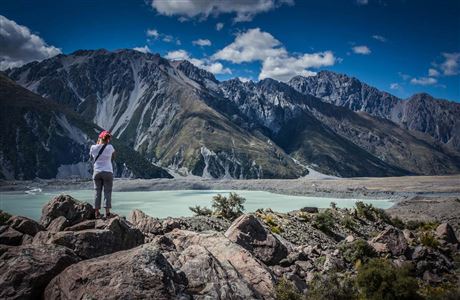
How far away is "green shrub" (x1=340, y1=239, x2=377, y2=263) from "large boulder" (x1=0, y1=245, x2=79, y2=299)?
2254 cm

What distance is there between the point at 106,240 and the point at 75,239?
102 cm

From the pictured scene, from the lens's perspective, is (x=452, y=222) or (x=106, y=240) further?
(x=452, y=222)

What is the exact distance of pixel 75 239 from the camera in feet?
37.9

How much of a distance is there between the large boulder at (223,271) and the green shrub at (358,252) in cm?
1620

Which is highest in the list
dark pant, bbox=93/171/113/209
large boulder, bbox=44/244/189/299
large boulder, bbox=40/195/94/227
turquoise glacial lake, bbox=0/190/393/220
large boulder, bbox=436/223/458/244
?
dark pant, bbox=93/171/113/209

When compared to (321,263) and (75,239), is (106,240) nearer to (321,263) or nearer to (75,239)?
(75,239)

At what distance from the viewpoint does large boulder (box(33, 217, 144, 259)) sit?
11409 millimetres

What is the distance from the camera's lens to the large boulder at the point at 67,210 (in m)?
16.0

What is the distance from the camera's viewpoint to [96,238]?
11.9 m

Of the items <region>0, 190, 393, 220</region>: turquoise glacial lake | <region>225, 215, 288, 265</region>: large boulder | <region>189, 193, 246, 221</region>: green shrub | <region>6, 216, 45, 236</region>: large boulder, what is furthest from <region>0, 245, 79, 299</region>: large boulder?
<region>0, 190, 393, 220</region>: turquoise glacial lake

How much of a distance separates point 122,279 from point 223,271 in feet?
10.8

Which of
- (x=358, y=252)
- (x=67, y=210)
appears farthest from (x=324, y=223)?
(x=67, y=210)

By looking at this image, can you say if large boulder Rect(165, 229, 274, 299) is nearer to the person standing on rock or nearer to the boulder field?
the boulder field

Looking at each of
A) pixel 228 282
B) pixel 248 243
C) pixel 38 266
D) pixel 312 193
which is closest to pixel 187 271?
pixel 228 282
